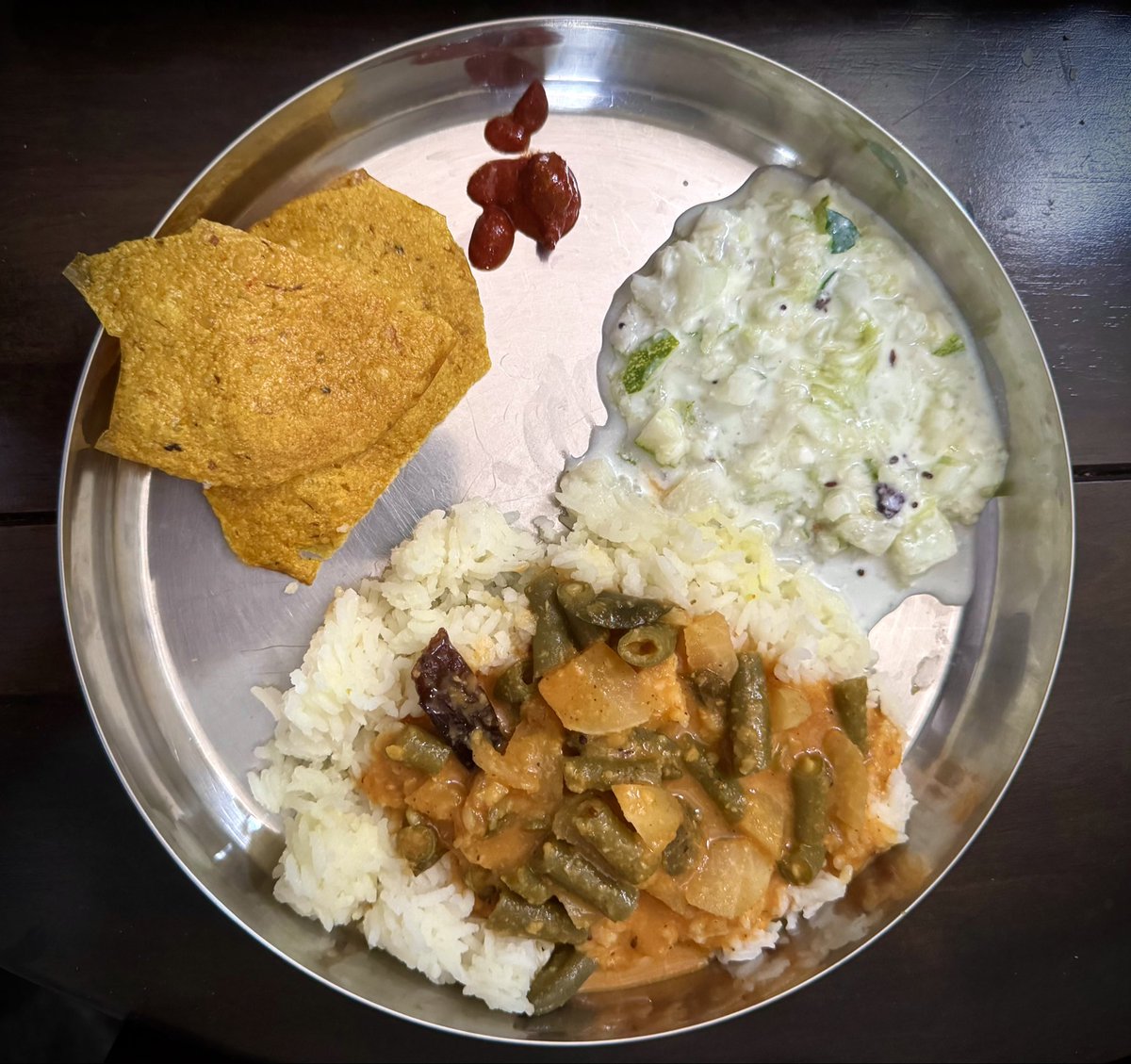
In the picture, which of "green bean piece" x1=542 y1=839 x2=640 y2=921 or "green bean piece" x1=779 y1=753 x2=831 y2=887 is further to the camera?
"green bean piece" x1=779 y1=753 x2=831 y2=887

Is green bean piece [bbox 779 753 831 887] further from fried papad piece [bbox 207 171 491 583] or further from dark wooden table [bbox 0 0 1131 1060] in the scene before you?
fried papad piece [bbox 207 171 491 583]

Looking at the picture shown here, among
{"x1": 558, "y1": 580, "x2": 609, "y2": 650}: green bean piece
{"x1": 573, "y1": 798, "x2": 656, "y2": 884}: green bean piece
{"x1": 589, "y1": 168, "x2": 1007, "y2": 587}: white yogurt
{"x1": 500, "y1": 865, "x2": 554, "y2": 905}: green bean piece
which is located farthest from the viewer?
{"x1": 589, "y1": 168, "x2": 1007, "y2": 587}: white yogurt

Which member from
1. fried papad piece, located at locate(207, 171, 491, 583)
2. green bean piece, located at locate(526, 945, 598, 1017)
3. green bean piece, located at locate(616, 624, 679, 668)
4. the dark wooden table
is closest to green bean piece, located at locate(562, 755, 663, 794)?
green bean piece, located at locate(616, 624, 679, 668)

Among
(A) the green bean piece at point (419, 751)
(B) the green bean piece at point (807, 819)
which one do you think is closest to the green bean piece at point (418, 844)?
(A) the green bean piece at point (419, 751)

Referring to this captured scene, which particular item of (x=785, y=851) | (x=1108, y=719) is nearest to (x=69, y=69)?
(x=785, y=851)

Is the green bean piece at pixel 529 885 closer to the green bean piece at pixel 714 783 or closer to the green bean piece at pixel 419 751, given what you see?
the green bean piece at pixel 419 751

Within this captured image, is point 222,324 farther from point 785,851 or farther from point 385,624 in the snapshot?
point 785,851

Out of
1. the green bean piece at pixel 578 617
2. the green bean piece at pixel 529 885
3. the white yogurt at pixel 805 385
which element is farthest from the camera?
the white yogurt at pixel 805 385
